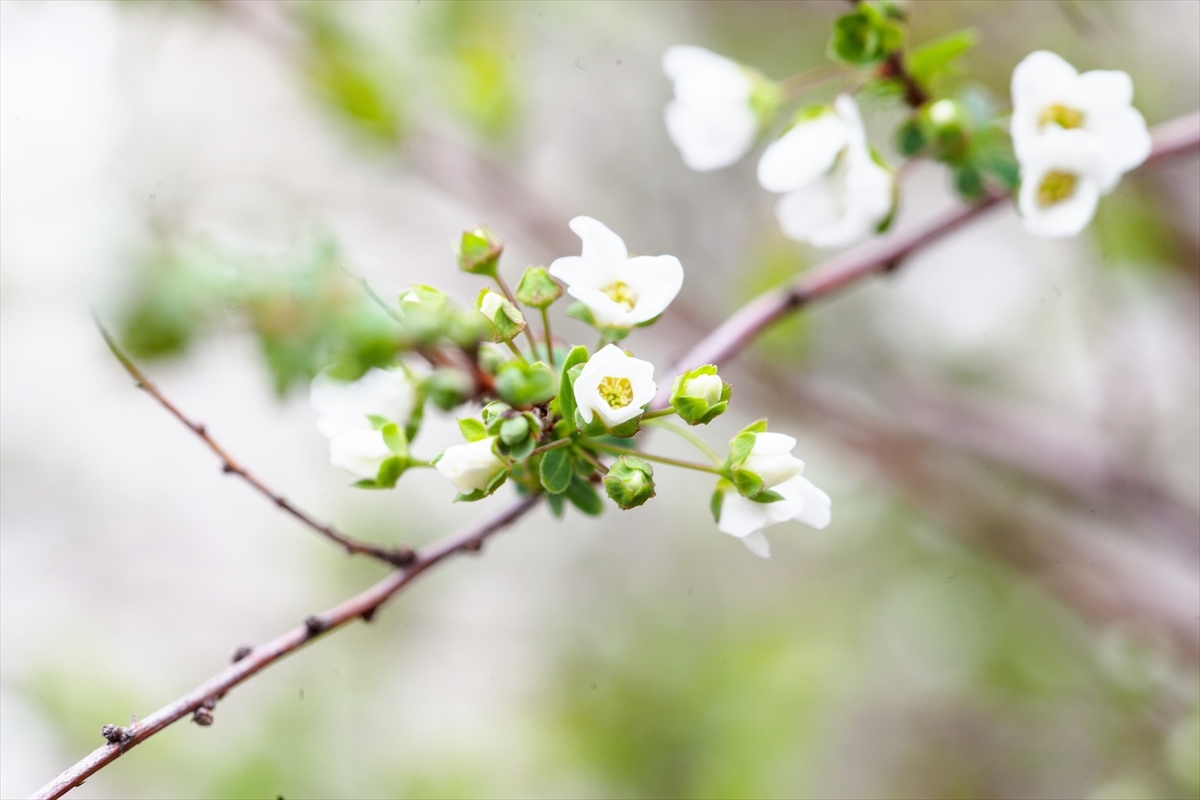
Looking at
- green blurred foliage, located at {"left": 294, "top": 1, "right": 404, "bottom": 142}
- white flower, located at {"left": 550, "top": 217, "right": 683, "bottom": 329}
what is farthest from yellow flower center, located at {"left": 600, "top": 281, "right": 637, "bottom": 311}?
green blurred foliage, located at {"left": 294, "top": 1, "right": 404, "bottom": 142}

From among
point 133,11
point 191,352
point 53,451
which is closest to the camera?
→ point 191,352

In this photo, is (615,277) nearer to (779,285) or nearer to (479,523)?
(479,523)

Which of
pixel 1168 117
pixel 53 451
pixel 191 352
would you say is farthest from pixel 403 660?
pixel 1168 117

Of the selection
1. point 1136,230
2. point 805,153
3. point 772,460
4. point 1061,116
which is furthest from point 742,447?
point 1136,230

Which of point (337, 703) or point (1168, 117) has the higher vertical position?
point (1168, 117)

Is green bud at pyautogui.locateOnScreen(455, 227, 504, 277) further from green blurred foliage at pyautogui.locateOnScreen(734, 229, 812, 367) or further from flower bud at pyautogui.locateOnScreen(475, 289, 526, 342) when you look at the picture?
green blurred foliage at pyautogui.locateOnScreen(734, 229, 812, 367)

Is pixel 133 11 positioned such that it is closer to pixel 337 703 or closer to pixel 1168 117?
pixel 337 703

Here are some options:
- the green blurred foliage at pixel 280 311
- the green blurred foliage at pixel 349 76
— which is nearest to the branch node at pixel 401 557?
the green blurred foliage at pixel 280 311
